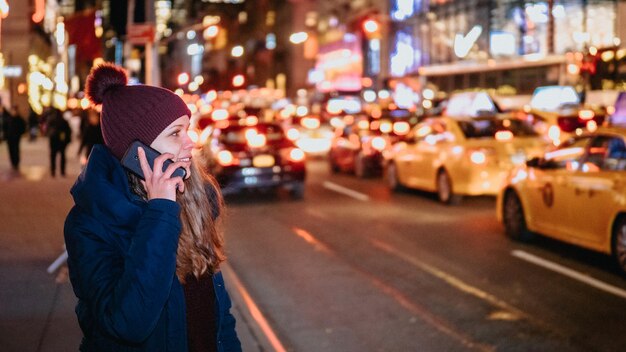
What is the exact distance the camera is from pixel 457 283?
30.0 feet

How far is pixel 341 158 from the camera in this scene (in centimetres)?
2411

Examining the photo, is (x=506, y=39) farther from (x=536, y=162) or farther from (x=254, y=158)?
(x=536, y=162)

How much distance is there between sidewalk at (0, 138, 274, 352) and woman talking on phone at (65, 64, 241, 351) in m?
3.83

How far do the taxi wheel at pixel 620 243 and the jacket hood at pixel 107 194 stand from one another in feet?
24.9

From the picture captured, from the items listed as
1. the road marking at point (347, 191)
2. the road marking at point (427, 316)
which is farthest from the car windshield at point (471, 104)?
the road marking at point (427, 316)

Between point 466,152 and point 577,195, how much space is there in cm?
558

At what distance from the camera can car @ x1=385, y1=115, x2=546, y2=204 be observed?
15.5m

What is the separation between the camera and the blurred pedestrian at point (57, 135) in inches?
869

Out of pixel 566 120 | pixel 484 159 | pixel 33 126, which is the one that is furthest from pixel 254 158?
pixel 33 126

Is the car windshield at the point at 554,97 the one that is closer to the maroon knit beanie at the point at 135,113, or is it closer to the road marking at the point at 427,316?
the road marking at the point at 427,316

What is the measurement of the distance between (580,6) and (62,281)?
44.0 meters

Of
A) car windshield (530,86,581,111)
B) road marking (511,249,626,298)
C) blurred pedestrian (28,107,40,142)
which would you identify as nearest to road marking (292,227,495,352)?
road marking (511,249,626,298)

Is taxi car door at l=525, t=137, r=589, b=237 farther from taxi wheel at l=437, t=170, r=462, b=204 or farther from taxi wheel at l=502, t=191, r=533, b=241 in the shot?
taxi wheel at l=437, t=170, r=462, b=204

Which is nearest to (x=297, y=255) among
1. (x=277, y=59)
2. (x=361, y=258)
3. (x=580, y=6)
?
(x=361, y=258)
